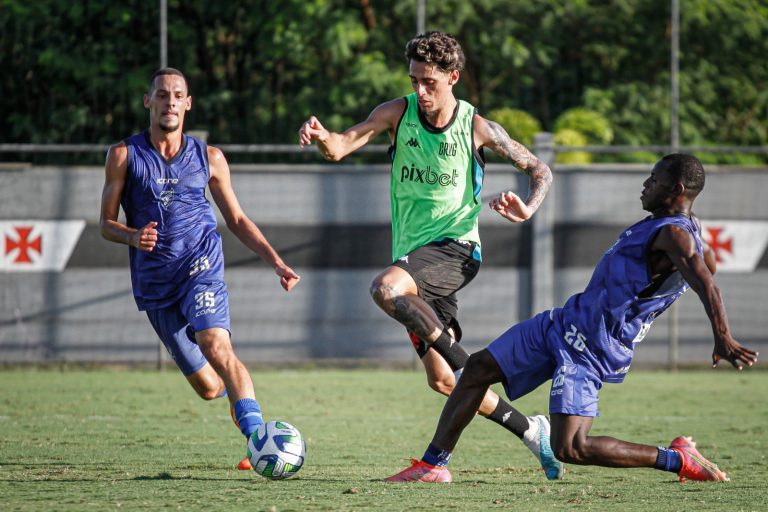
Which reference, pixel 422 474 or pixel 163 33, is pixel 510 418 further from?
pixel 163 33

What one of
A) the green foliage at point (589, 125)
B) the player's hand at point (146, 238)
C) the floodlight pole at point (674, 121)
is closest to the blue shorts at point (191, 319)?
the player's hand at point (146, 238)

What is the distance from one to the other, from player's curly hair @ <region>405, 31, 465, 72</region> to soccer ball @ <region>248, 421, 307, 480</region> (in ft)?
7.34

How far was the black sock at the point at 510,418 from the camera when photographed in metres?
6.53

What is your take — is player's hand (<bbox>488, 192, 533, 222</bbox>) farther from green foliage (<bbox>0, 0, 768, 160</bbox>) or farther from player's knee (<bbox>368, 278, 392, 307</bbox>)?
green foliage (<bbox>0, 0, 768, 160</bbox>)

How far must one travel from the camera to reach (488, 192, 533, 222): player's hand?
605 centimetres

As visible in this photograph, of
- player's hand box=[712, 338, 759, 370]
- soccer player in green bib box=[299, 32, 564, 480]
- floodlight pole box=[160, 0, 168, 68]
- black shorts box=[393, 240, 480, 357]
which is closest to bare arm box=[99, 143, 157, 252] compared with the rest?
soccer player in green bib box=[299, 32, 564, 480]

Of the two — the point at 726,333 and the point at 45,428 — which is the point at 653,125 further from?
the point at 726,333

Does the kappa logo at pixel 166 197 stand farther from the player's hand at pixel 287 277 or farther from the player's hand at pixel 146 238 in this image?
the player's hand at pixel 287 277

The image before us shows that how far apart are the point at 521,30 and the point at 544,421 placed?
12.6 m

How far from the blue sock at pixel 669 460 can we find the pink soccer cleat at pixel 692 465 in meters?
0.03

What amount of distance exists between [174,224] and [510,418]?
2.25 meters

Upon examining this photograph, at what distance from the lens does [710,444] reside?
7910 mm

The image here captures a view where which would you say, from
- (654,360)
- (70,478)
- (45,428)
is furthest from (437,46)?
(654,360)

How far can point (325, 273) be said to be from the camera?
13.2 meters
